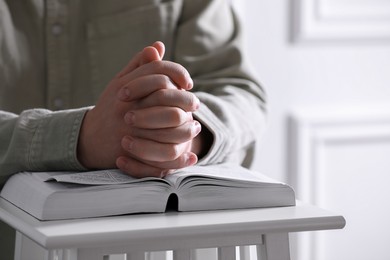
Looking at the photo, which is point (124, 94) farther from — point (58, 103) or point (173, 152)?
point (58, 103)

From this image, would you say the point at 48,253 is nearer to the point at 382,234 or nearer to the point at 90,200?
the point at 90,200

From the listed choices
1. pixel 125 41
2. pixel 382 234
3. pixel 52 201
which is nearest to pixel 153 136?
pixel 52 201

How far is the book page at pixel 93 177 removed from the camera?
0.90 m

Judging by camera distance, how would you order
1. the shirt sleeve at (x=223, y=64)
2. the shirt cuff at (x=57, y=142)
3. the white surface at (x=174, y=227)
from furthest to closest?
the shirt sleeve at (x=223, y=64)
the shirt cuff at (x=57, y=142)
the white surface at (x=174, y=227)

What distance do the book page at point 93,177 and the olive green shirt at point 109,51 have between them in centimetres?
28

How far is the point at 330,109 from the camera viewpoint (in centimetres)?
235

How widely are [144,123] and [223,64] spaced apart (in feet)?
1.59

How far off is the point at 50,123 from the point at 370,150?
1522 millimetres

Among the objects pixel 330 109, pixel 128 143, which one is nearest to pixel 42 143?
pixel 128 143

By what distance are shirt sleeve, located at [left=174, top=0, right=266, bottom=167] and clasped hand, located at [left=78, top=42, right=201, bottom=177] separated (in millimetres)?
246

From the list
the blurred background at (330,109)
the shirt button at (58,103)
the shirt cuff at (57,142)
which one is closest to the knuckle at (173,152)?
the shirt cuff at (57,142)

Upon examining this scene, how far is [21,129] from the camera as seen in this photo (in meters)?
1.09

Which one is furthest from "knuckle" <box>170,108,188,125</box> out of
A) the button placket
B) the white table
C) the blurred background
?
the blurred background

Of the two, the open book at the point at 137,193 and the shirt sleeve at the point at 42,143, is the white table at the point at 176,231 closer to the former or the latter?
the open book at the point at 137,193
